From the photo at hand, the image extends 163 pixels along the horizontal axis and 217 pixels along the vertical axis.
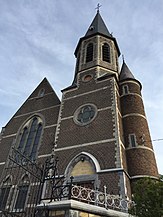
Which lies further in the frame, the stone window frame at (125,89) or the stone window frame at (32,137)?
the stone window frame at (125,89)

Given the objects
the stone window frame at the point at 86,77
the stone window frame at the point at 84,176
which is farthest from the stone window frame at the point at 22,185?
the stone window frame at the point at 86,77

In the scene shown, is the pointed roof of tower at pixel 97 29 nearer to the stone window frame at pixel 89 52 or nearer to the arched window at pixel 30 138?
the stone window frame at pixel 89 52

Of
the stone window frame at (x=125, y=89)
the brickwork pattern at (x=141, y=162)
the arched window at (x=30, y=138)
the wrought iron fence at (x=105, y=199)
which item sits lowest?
the wrought iron fence at (x=105, y=199)

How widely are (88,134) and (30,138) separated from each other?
5.91m

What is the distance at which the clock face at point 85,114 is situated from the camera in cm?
1502

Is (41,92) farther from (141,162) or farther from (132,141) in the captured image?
(141,162)

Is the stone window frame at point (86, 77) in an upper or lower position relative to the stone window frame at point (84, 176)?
upper

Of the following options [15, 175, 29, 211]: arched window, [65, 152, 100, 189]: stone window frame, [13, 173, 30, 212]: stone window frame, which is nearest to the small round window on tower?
[65, 152, 100, 189]: stone window frame

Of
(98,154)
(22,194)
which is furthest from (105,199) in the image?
(22,194)

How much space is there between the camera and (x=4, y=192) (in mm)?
14664

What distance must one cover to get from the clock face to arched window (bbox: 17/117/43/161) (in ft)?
12.4

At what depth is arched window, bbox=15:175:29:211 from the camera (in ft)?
44.1

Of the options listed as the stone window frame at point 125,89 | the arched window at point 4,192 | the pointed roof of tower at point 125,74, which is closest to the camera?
the arched window at point 4,192

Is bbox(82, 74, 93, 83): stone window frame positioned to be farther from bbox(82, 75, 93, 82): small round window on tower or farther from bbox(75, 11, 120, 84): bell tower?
bbox(75, 11, 120, 84): bell tower
